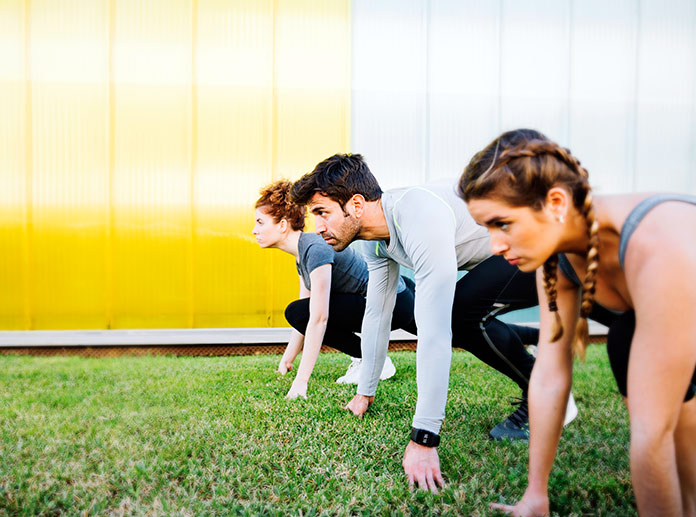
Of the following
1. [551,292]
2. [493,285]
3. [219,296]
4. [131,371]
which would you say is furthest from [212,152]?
[551,292]

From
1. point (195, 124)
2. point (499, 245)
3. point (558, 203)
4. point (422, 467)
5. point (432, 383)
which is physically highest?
point (195, 124)

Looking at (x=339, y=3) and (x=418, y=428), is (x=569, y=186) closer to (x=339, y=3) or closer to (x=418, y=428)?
(x=418, y=428)

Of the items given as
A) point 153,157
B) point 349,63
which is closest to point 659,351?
point 349,63

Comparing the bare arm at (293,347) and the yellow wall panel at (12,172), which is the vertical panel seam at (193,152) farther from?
the bare arm at (293,347)

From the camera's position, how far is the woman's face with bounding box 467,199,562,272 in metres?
1.40

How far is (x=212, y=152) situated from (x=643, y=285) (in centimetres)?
501

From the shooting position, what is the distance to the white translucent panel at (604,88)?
6.05 meters

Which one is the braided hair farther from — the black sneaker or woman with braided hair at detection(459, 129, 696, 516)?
the black sneaker

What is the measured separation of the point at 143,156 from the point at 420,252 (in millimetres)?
4270

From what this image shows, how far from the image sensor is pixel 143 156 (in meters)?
Answer: 5.64

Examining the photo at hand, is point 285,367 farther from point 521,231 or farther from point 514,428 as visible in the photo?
point 521,231

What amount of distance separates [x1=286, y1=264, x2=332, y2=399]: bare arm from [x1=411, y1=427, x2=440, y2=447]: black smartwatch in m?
1.33

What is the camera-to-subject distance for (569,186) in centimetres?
137

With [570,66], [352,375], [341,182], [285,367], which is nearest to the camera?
[341,182]
